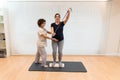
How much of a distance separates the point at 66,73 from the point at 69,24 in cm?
187

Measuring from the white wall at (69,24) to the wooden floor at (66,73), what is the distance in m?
0.42

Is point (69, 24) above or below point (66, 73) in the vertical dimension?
above

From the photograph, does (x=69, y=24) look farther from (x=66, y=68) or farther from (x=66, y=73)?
(x=66, y=73)

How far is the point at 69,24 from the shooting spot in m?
4.50

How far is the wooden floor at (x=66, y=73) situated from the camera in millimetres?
2957

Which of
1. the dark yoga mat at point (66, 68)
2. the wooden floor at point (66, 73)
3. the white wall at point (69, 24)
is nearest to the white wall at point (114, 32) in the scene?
the white wall at point (69, 24)

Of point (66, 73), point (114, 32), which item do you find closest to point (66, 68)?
point (66, 73)

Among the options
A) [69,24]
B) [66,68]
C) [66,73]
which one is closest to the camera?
[66,73]

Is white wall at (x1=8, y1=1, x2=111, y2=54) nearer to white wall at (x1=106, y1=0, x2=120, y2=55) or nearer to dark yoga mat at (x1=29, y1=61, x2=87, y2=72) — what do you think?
white wall at (x1=106, y1=0, x2=120, y2=55)

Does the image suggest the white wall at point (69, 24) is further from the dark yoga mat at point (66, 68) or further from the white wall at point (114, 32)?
the dark yoga mat at point (66, 68)

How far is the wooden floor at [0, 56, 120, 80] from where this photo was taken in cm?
296

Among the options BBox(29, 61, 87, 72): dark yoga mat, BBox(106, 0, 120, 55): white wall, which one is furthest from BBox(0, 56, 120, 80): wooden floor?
BBox(106, 0, 120, 55): white wall

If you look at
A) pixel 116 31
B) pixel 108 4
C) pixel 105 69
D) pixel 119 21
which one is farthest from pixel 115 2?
pixel 105 69

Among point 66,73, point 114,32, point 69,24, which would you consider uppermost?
point 69,24
